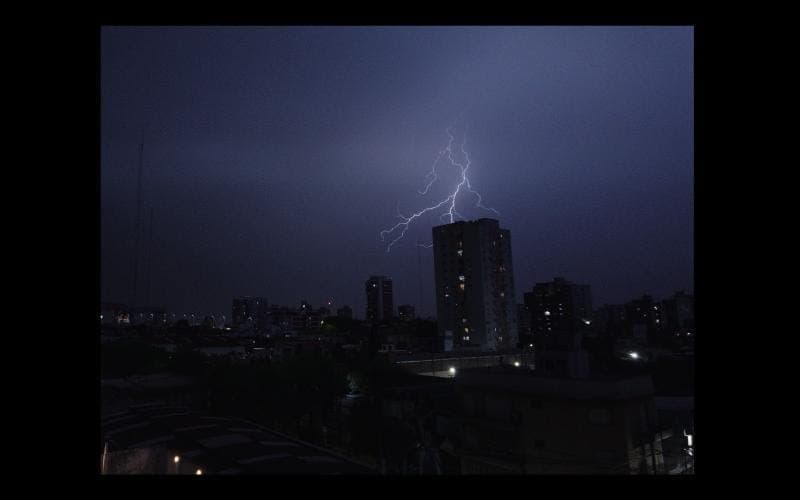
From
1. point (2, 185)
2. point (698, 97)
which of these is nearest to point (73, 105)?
point (2, 185)

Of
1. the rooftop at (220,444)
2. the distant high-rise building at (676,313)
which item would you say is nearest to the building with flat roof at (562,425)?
the rooftop at (220,444)

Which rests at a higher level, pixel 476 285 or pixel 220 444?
pixel 476 285

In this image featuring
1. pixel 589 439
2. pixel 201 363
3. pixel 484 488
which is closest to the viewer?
pixel 484 488

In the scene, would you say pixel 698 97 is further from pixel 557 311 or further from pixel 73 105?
pixel 557 311

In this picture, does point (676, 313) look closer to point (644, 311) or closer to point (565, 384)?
point (644, 311)

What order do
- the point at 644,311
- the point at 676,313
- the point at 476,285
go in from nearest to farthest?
1. the point at 476,285
2. the point at 676,313
3. the point at 644,311

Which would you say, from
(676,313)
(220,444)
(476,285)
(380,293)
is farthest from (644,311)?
(220,444)


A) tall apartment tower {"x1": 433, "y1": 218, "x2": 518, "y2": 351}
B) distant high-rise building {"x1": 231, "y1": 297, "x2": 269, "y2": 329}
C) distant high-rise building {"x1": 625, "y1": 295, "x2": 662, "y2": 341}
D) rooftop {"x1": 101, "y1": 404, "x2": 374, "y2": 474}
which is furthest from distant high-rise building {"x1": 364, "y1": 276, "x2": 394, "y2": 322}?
rooftop {"x1": 101, "y1": 404, "x2": 374, "y2": 474}
